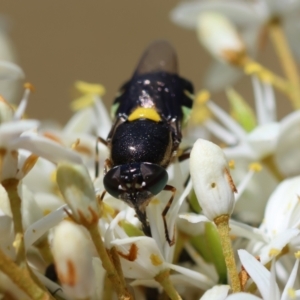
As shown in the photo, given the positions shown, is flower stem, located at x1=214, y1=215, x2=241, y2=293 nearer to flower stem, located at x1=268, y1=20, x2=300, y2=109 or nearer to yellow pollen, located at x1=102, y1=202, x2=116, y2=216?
yellow pollen, located at x1=102, y1=202, x2=116, y2=216

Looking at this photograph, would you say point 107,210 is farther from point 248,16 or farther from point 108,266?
point 248,16

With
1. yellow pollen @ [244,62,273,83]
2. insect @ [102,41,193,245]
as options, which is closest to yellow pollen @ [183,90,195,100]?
insect @ [102,41,193,245]

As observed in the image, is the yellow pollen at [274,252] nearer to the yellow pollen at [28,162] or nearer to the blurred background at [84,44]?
the yellow pollen at [28,162]

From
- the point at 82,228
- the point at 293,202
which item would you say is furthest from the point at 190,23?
the point at 82,228

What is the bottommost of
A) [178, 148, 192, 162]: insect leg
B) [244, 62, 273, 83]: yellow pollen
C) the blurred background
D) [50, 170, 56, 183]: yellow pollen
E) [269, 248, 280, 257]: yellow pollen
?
the blurred background

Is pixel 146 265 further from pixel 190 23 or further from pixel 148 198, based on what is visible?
pixel 190 23

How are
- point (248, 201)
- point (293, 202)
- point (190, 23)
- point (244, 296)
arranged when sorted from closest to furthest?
point (244, 296)
point (293, 202)
point (248, 201)
point (190, 23)

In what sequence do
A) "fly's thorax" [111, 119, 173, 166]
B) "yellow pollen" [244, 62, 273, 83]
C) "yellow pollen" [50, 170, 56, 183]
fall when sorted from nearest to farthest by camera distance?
1. "fly's thorax" [111, 119, 173, 166]
2. "yellow pollen" [50, 170, 56, 183]
3. "yellow pollen" [244, 62, 273, 83]

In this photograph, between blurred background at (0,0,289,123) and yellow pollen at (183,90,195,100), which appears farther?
blurred background at (0,0,289,123)
